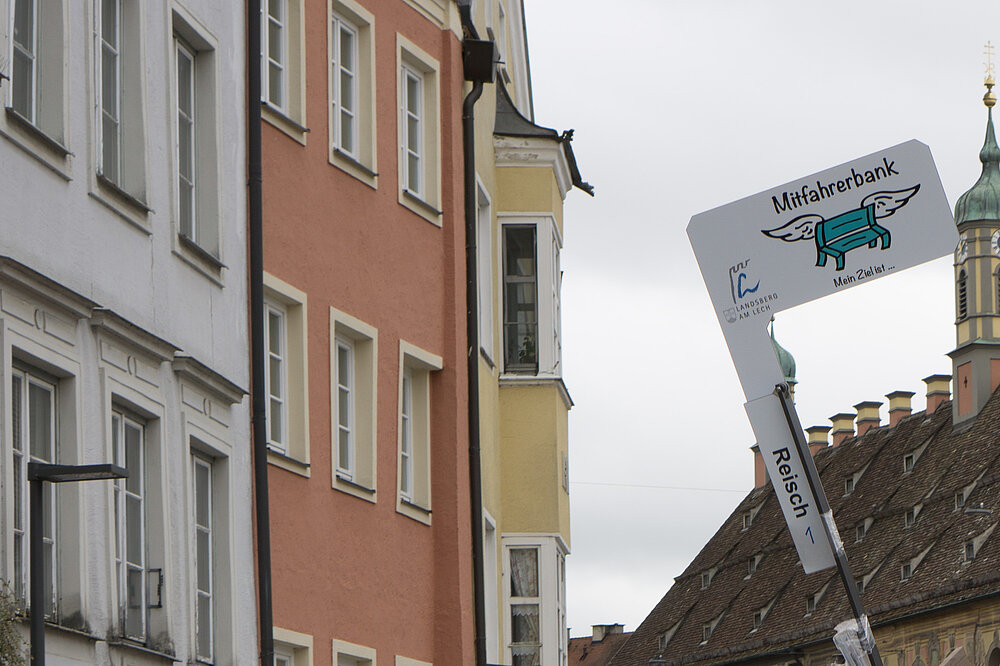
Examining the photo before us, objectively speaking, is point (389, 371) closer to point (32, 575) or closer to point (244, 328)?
point (244, 328)

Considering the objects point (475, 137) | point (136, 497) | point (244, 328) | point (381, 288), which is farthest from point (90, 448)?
point (475, 137)

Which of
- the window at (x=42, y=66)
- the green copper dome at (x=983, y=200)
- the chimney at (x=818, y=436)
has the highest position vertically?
the green copper dome at (x=983, y=200)

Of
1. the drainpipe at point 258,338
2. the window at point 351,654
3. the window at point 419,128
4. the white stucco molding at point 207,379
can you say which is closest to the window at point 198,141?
the drainpipe at point 258,338

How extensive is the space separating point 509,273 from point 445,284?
269 cm

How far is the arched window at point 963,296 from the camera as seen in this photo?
7956cm

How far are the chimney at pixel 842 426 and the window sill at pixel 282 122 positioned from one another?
72.3m

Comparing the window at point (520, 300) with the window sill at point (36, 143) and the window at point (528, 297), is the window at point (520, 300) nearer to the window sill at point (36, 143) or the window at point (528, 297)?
the window at point (528, 297)

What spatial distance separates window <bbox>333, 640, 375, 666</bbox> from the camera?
1670cm

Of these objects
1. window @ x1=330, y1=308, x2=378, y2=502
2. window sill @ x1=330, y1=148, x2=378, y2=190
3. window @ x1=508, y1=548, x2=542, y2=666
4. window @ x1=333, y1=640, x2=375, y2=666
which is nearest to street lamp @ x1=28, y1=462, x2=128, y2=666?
window @ x1=333, y1=640, x2=375, y2=666

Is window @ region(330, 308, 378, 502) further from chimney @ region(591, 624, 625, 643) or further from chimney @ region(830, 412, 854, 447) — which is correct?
chimney @ region(591, 624, 625, 643)

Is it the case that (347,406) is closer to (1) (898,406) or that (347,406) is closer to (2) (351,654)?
(2) (351,654)

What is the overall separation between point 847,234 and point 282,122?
8.58m

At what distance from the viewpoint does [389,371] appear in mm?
18125

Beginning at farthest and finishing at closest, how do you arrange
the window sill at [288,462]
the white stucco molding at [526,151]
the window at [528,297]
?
the white stucco molding at [526,151]
the window at [528,297]
the window sill at [288,462]
